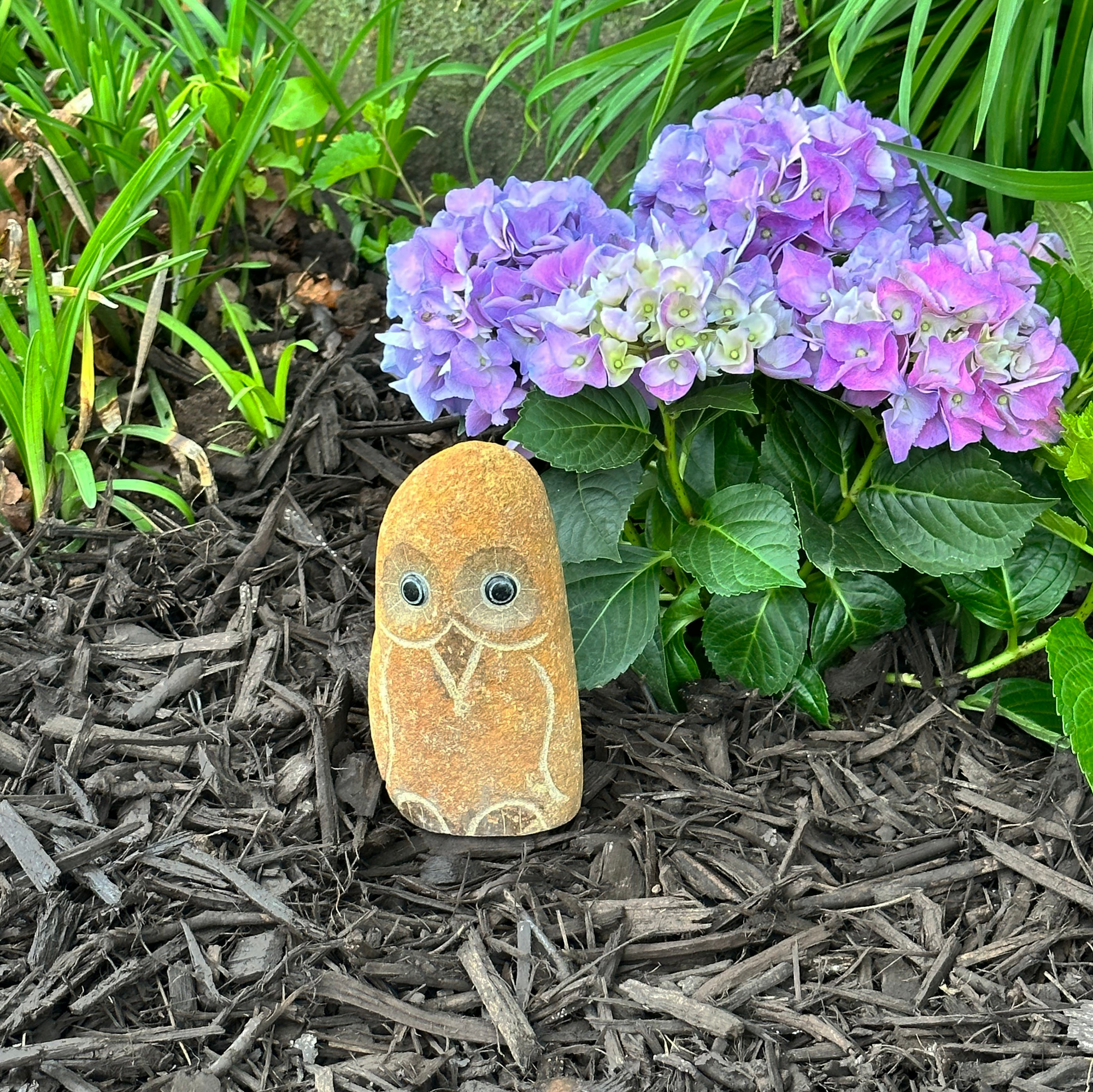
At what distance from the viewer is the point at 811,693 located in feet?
5.76

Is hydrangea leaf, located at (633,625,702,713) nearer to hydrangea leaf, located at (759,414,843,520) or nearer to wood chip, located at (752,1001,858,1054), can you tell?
hydrangea leaf, located at (759,414,843,520)

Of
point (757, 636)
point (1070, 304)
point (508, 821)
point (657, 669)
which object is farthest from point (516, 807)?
point (1070, 304)

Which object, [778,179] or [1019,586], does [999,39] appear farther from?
[1019,586]

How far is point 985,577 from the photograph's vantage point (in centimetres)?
169

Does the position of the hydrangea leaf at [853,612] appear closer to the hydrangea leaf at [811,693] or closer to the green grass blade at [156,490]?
the hydrangea leaf at [811,693]

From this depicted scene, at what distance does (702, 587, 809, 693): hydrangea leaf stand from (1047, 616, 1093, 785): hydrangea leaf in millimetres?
353

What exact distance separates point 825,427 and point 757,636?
1.09 feet

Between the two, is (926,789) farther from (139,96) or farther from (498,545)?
(139,96)

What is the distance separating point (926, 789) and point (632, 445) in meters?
0.68

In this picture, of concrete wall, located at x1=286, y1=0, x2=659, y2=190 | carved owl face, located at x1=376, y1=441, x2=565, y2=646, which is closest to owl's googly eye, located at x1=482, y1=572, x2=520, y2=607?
carved owl face, located at x1=376, y1=441, x2=565, y2=646

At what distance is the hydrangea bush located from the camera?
1.48 m

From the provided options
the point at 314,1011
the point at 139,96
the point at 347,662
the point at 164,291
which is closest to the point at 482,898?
the point at 314,1011

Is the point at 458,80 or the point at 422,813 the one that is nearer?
the point at 422,813

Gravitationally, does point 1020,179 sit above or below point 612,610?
above
